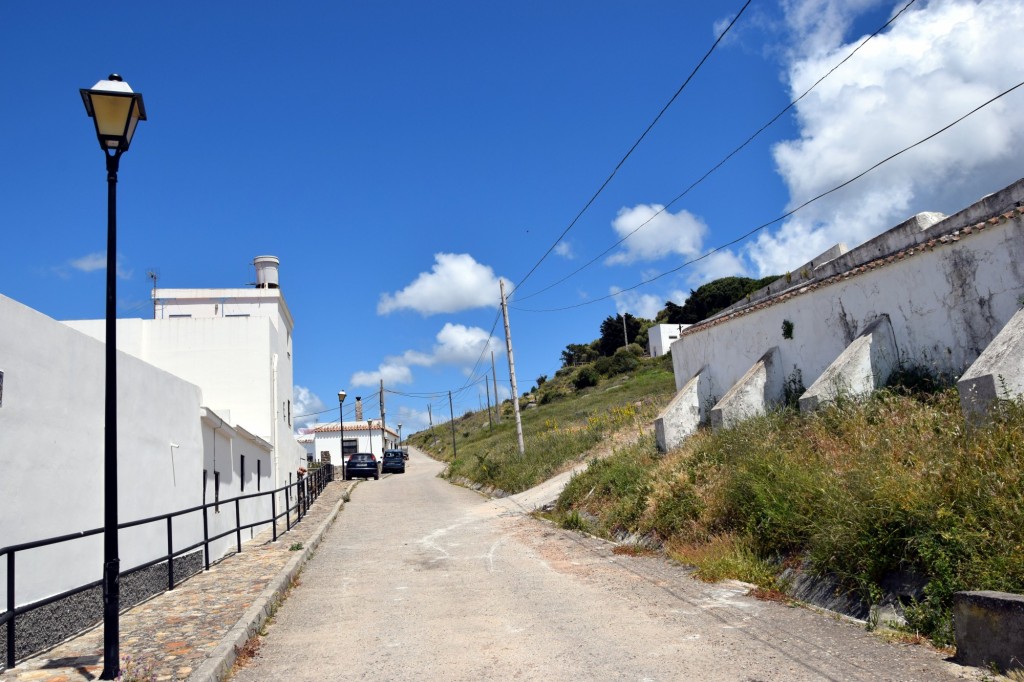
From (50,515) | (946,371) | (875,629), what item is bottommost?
(875,629)

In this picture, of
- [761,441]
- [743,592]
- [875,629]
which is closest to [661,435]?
[761,441]

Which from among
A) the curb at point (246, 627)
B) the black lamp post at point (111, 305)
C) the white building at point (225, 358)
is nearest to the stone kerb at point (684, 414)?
the curb at point (246, 627)

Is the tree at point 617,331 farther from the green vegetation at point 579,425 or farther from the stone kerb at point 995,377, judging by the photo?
the stone kerb at point 995,377

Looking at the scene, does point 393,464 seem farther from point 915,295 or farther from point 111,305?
point 111,305

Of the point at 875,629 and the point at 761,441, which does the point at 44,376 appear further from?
the point at 761,441

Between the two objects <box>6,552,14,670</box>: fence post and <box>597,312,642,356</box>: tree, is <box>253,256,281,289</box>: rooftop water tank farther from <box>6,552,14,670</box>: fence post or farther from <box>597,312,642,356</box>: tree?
<box>597,312,642,356</box>: tree

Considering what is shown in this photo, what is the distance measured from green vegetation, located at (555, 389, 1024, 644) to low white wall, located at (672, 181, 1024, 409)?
1.24 m

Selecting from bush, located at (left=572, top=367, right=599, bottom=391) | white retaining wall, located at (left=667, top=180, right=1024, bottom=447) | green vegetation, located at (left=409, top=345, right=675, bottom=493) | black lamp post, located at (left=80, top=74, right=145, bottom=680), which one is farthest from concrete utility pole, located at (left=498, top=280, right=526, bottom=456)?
bush, located at (left=572, top=367, right=599, bottom=391)

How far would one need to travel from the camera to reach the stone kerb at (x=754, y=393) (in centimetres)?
1540

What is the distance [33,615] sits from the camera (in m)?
6.87

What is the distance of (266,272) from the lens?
1272 inches

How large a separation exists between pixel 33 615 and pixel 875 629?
771cm

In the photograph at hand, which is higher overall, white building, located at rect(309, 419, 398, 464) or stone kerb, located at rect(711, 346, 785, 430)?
white building, located at rect(309, 419, 398, 464)

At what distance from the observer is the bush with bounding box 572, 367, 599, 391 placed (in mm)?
65562
